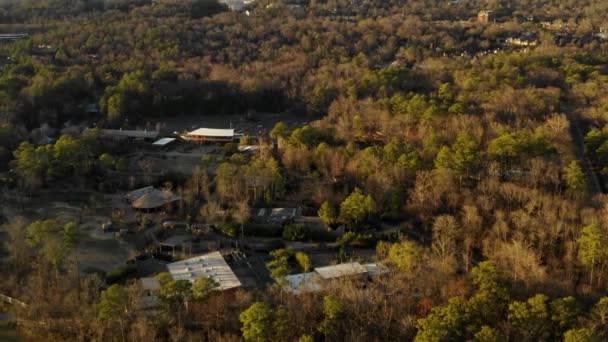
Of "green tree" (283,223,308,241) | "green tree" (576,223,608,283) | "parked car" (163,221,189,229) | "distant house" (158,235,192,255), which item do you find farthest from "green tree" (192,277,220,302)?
"green tree" (576,223,608,283)

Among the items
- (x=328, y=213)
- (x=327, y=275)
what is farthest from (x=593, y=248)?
(x=328, y=213)

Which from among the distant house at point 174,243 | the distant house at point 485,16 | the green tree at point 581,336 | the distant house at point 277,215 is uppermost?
the distant house at point 485,16

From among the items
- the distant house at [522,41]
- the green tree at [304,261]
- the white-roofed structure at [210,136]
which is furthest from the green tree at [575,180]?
the distant house at [522,41]

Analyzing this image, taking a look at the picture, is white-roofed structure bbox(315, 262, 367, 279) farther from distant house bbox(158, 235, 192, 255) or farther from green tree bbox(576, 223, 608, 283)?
green tree bbox(576, 223, 608, 283)

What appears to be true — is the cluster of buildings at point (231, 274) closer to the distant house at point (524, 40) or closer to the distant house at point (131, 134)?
the distant house at point (131, 134)

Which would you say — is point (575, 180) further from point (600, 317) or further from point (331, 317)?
point (331, 317)

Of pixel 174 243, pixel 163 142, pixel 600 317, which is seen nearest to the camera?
pixel 600 317

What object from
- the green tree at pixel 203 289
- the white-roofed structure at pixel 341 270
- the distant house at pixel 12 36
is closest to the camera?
the green tree at pixel 203 289
